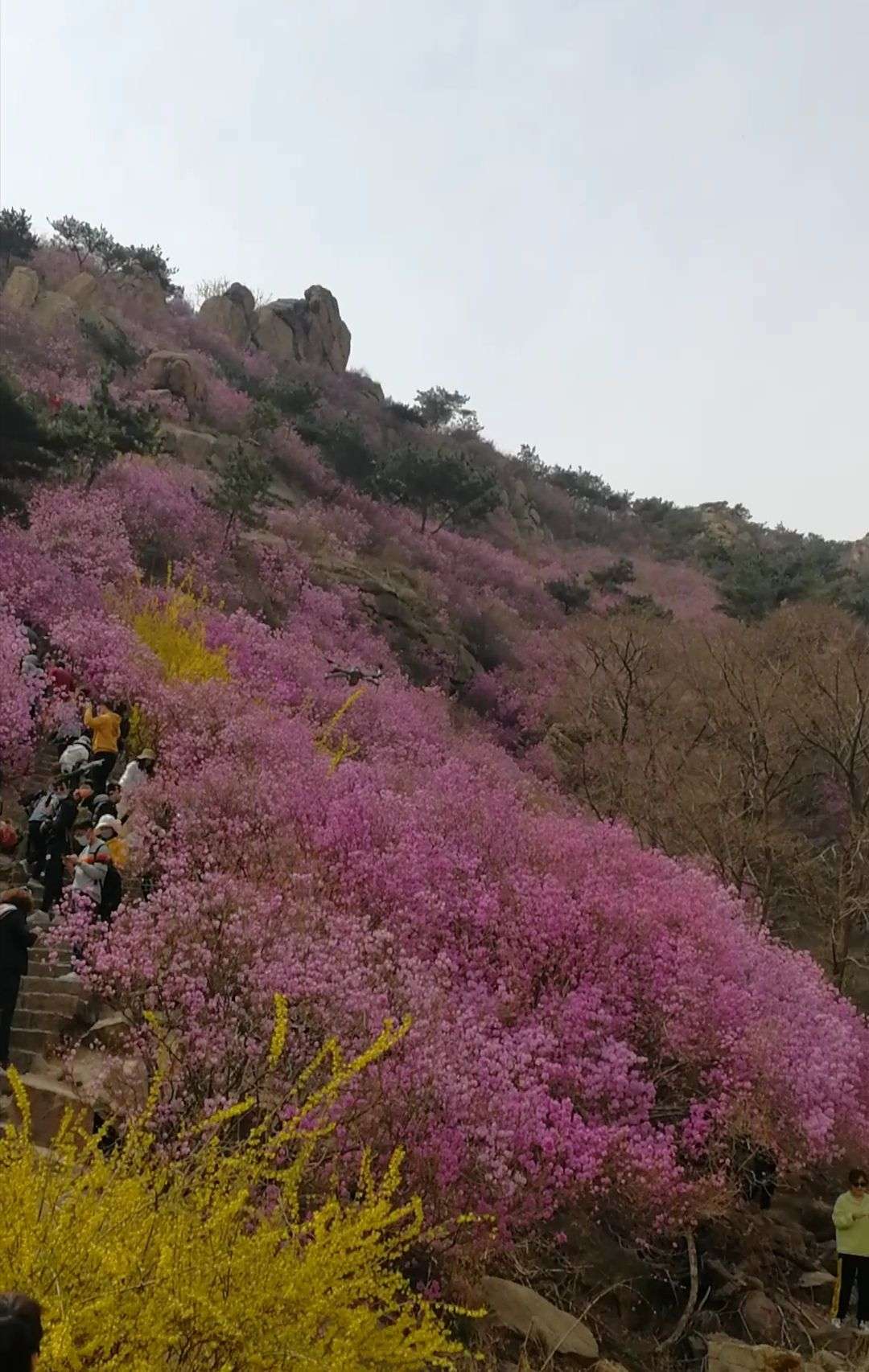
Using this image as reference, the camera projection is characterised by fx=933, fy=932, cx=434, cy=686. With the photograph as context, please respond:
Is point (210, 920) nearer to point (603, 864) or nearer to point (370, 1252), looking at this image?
point (370, 1252)

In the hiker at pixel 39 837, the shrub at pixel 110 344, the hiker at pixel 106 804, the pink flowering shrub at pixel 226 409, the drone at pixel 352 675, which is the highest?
the shrub at pixel 110 344

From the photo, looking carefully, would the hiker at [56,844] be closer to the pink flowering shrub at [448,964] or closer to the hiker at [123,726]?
the pink flowering shrub at [448,964]

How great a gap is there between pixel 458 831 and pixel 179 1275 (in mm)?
7774

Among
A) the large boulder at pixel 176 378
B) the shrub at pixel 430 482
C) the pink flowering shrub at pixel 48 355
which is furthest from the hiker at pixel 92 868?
the large boulder at pixel 176 378

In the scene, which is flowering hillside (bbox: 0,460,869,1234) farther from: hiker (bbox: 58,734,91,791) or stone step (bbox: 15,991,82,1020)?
hiker (bbox: 58,734,91,791)

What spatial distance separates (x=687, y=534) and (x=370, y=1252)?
61.5 meters

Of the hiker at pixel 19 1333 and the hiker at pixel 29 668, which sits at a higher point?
the hiker at pixel 29 668

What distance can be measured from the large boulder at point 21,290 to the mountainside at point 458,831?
0.33 m

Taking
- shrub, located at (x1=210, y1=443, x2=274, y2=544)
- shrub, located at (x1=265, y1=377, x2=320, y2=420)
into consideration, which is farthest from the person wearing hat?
shrub, located at (x1=265, y1=377, x2=320, y2=420)

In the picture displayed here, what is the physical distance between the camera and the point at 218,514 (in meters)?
27.9

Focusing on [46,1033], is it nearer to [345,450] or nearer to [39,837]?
[39,837]

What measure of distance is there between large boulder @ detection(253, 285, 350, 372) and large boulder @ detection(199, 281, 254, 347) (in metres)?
0.69

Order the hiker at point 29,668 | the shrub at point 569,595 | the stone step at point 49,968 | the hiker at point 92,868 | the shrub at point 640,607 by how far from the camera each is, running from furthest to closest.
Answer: the shrub at point 569,595, the shrub at point 640,607, the hiker at point 29,668, the hiker at point 92,868, the stone step at point 49,968

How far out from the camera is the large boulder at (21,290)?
39.9 meters
